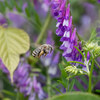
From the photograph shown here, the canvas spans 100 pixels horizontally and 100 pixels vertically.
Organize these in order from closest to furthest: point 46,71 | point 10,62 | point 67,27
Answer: point 67,27 < point 10,62 < point 46,71

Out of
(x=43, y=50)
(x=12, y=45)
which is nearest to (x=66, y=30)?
(x=43, y=50)

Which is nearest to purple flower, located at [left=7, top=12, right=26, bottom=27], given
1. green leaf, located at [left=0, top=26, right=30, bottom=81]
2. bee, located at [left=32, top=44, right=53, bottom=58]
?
green leaf, located at [left=0, top=26, right=30, bottom=81]

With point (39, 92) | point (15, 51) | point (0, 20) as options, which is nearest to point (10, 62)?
point (15, 51)

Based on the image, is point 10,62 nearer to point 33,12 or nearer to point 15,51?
point 15,51

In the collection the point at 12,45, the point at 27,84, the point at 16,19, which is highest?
the point at 16,19

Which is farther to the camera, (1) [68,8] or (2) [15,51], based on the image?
(2) [15,51]

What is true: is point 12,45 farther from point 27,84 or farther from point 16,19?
point 16,19
